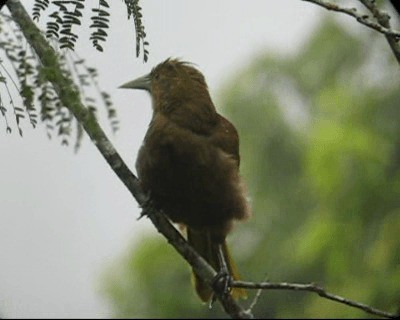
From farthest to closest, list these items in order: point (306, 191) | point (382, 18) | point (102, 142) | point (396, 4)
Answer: point (306, 191) → point (382, 18) → point (102, 142) → point (396, 4)

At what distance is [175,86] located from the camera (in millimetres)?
1904

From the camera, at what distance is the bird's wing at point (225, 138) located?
190cm

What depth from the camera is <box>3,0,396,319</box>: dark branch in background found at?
1.47 meters

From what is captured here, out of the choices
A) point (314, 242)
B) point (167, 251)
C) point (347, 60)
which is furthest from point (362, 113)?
point (167, 251)

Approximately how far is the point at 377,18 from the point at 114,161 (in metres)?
0.53

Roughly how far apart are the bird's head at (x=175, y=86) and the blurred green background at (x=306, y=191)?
105 centimetres

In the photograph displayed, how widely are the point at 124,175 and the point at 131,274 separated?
11.4 feet

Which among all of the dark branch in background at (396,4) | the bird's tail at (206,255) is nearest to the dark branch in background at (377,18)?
the dark branch in background at (396,4)

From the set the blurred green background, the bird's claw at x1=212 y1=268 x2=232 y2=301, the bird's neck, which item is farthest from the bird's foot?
the blurred green background

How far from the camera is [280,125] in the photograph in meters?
5.04

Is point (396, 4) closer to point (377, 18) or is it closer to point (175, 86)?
point (377, 18)

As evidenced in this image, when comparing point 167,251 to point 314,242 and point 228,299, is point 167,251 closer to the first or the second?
point 314,242

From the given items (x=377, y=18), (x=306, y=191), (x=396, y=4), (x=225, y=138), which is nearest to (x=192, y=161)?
(x=225, y=138)

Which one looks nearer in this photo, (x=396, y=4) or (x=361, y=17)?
(x=396, y=4)
